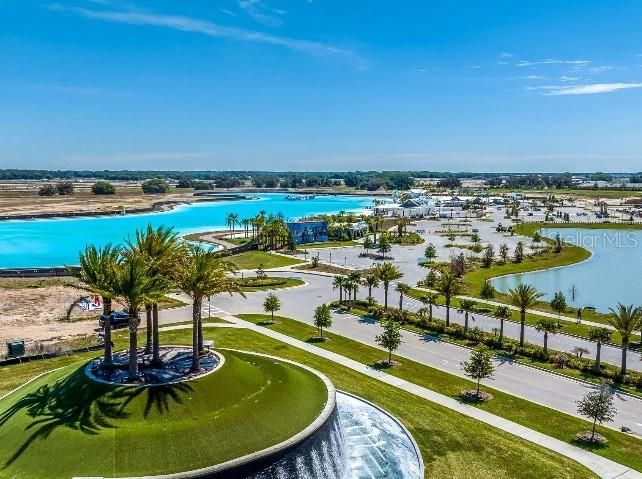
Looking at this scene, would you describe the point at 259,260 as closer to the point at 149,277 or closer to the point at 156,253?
the point at 156,253

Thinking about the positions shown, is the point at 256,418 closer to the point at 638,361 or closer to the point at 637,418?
the point at 637,418

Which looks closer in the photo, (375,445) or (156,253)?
(375,445)

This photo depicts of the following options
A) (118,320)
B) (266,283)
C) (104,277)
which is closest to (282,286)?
(266,283)

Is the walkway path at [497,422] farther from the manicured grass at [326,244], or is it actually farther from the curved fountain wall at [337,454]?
the manicured grass at [326,244]

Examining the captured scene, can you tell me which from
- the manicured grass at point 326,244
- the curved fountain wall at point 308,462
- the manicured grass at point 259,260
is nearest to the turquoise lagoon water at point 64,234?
the manicured grass at point 259,260

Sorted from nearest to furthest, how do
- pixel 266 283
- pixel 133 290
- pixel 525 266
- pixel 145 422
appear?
1. pixel 145 422
2. pixel 133 290
3. pixel 266 283
4. pixel 525 266

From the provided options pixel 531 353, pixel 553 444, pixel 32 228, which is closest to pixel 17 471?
pixel 553 444
